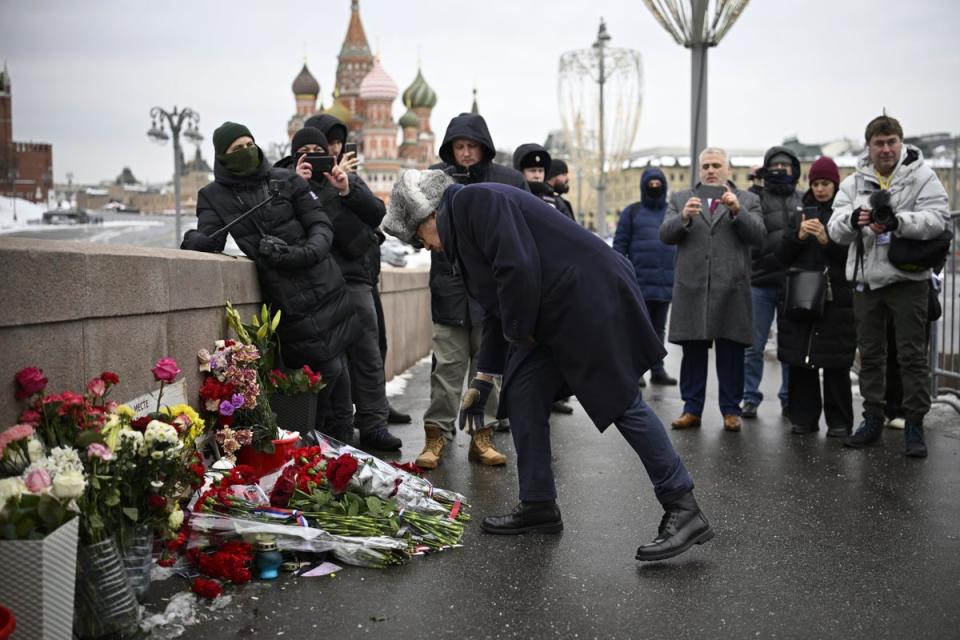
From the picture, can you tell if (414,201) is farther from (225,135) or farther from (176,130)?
(176,130)

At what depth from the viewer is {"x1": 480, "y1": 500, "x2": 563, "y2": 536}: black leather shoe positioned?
16.8 ft

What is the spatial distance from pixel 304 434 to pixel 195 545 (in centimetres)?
166

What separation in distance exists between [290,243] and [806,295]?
3896 millimetres

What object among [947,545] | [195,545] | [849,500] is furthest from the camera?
[849,500]

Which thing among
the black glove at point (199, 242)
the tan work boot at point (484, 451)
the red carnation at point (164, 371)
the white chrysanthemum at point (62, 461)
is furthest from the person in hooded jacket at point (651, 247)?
the white chrysanthemum at point (62, 461)

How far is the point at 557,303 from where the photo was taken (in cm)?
474

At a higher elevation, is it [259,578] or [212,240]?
[212,240]

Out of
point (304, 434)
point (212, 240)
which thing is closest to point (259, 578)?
point (304, 434)

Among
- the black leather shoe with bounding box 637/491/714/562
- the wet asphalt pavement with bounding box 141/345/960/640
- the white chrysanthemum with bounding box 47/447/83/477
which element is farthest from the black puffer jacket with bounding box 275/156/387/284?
the white chrysanthemum with bounding box 47/447/83/477

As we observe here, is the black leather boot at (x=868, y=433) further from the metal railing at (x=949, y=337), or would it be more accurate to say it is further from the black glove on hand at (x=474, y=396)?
the black glove on hand at (x=474, y=396)

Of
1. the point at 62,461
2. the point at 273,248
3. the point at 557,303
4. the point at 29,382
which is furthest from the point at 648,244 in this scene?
the point at 62,461

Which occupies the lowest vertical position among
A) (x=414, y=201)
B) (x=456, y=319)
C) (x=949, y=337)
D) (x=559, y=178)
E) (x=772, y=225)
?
(x=949, y=337)

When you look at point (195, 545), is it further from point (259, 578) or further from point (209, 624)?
point (209, 624)

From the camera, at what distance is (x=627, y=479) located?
6.39m
